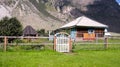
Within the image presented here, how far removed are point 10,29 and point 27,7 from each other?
502 ft

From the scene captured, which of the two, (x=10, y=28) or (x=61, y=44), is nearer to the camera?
(x=61, y=44)

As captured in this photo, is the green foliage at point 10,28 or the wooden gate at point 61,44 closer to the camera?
the wooden gate at point 61,44

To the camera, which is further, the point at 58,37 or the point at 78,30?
the point at 78,30

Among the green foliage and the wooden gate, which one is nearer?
the wooden gate

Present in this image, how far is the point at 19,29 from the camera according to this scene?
149 ft

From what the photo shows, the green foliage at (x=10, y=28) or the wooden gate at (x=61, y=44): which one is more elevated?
the green foliage at (x=10, y=28)

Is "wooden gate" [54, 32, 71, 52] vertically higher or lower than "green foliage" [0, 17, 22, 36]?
lower

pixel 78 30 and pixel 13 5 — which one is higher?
pixel 13 5

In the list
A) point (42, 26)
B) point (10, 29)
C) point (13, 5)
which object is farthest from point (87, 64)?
point (13, 5)

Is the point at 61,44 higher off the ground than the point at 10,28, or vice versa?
the point at 10,28

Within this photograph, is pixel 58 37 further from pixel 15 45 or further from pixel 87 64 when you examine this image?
pixel 87 64

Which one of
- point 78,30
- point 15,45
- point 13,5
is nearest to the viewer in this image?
point 15,45

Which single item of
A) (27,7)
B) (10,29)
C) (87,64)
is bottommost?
(87,64)

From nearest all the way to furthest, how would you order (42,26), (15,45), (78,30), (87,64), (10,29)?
(87,64)
(15,45)
(10,29)
(78,30)
(42,26)
